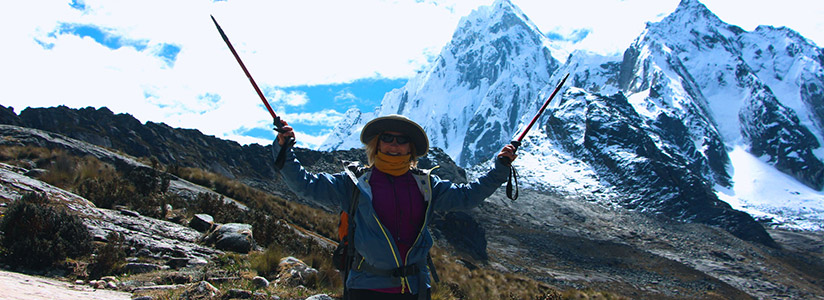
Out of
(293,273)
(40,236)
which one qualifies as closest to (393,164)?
(293,273)

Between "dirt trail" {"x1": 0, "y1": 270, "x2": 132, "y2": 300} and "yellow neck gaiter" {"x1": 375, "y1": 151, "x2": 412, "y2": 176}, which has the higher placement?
"yellow neck gaiter" {"x1": 375, "y1": 151, "x2": 412, "y2": 176}

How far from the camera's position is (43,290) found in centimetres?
445

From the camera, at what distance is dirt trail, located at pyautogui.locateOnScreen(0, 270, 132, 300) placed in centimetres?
394

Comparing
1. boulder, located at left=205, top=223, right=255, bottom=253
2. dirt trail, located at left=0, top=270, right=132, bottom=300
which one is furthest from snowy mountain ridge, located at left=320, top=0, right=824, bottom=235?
dirt trail, located at left=0, top=270, right=132, bottom=300

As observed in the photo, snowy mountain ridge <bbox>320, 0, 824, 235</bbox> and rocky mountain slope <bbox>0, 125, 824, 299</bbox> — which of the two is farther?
snowy mountain ridge <bbox>320, 0, 824, 235</bbox>

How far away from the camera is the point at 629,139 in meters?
148

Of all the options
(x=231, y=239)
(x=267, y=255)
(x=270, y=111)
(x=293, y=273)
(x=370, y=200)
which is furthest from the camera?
(x=231, y=239)

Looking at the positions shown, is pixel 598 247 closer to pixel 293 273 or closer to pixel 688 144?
pixel 293 273

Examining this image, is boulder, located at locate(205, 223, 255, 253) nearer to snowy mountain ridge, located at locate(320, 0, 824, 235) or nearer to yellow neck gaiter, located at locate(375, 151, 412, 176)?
yellow neck gaiter, located at locate(375, 151, 412, 176)

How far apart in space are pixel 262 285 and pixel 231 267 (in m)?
1.10

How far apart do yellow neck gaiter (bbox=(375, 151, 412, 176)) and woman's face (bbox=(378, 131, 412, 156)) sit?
0.04 metres

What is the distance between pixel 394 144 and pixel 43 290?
Answer: 146 inches

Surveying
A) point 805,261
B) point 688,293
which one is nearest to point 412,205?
point 688,293

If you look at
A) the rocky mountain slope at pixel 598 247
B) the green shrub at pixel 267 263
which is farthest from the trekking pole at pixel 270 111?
the rocky mountain slope at pixel 598 247
